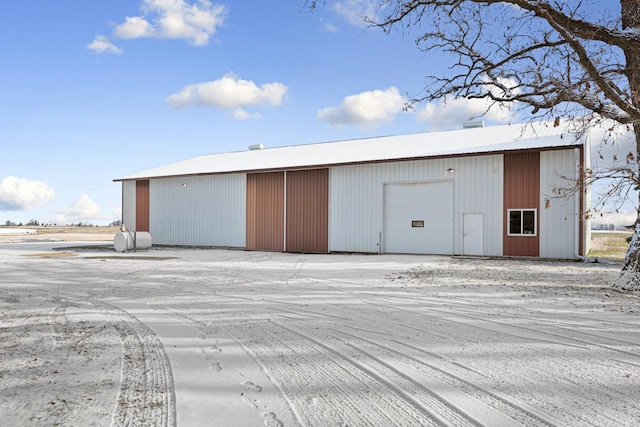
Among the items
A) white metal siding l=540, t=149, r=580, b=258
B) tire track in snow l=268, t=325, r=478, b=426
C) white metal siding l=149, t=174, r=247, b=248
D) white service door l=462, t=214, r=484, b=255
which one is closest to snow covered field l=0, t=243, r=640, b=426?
tire track in snow l=268, t=325, r=478, b=426

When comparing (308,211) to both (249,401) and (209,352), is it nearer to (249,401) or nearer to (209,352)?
(209,352)

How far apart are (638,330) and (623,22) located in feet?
24.0

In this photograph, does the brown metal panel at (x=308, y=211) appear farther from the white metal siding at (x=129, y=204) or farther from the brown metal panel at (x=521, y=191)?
the white metal siding at (x=129, y=204)

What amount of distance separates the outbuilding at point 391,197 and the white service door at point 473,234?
39 millimetres

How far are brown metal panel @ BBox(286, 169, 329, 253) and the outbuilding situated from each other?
1.9 inches

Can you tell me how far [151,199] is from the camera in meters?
27.3

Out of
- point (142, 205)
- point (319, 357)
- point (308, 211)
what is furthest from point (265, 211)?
point (319, 357)

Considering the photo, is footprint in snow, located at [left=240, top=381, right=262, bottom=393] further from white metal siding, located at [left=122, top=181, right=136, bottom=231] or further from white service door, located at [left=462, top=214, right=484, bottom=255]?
white metal siding, located at [left=122, top=181, right=136, bottom=231]

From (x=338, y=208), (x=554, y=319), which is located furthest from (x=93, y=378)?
(x=338, y=208)

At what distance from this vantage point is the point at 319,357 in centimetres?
444

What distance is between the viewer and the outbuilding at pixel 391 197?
17188 mm

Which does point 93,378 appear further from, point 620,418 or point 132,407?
point 620,418

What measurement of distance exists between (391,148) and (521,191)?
7.09 meters

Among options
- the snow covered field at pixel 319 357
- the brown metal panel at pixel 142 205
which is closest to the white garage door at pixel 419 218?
the snow covered field at pixel 319 357
